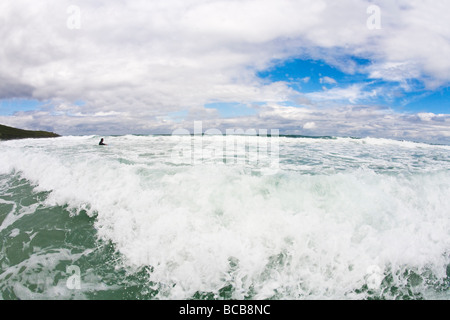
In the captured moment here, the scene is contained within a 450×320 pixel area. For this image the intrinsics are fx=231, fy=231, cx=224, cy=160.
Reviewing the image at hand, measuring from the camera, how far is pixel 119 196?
23.6 feet

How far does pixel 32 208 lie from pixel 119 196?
3.32m

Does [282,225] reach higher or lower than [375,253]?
higher

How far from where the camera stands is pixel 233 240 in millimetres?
5219

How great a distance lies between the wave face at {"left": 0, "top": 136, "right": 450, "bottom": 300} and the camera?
4512 millimetres

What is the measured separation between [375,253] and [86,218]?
767 centimetres

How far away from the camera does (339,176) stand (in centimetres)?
730

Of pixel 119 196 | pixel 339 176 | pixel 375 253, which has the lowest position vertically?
pixel 375 253

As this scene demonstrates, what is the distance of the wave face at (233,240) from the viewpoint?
4.51 meters

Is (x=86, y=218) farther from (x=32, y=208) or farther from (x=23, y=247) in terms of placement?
(x=32, y=208)

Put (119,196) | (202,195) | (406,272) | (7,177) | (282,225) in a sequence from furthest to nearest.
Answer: (7,177)
(119,196)
(202,195)
(282,225)
(406,272)

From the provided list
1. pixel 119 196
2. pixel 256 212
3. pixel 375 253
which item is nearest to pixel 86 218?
pixel 119 196
